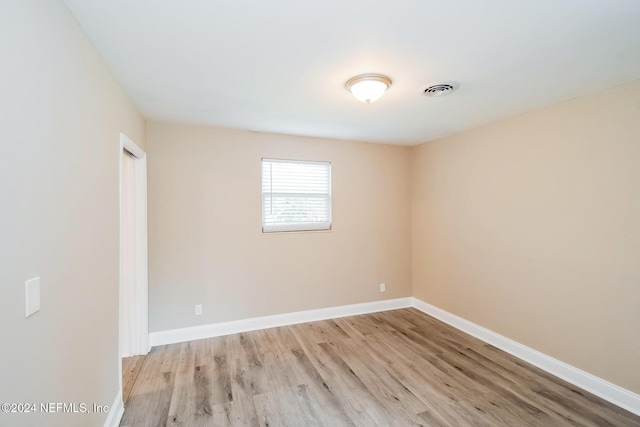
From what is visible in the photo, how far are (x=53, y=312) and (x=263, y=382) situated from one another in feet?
5.77

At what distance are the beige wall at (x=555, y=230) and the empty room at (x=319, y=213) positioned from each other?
0.06ft

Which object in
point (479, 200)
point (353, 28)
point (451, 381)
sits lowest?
point (451, 381)

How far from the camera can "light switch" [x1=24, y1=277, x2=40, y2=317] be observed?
989 mm

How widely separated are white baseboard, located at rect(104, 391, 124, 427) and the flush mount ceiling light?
2786mm

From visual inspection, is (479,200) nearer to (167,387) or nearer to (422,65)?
(422,65)

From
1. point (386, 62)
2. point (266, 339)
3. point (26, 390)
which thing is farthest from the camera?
point (266, 339)

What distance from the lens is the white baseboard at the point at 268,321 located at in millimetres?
3123

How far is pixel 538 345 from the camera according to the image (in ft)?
8.73

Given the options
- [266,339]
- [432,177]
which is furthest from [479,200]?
[266,339]

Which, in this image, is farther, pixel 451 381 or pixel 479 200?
pixel 479 200

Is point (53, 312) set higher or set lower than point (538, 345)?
higher

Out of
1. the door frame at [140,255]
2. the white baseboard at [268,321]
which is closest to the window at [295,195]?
the white baseboard at [268,321]

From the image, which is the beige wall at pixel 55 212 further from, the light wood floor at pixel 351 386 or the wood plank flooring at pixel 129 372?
the light wood floor at pixel 351 386

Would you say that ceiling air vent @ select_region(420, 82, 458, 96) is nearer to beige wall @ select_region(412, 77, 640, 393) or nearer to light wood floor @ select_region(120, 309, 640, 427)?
beige wall @ select_region(412, 77, 640, 393)
